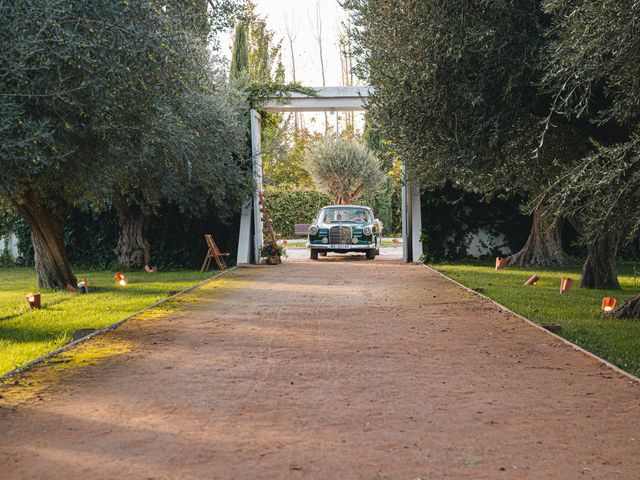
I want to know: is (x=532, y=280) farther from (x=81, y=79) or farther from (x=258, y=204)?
(x=81, y=79)

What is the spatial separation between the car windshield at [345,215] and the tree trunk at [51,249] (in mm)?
9890

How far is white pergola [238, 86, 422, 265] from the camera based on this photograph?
67.9 feet

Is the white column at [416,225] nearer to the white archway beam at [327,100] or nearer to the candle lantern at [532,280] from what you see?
the white archway beam at [327,100]

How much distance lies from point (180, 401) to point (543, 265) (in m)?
15.1

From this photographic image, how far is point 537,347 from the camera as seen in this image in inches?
303

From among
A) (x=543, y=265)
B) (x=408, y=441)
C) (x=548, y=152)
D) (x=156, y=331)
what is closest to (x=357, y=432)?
(x=408, y=441)

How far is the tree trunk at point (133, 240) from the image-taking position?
2009cm

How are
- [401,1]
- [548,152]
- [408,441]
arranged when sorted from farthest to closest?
[548,152] < [401,1] < [408,441]

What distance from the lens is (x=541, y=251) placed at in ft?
63.4

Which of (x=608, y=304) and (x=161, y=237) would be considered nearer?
(x=608, y=304)

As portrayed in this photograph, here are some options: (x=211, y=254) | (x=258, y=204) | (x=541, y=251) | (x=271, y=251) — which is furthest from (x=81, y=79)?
(x=541, y=251)

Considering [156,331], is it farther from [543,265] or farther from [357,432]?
[543,265]

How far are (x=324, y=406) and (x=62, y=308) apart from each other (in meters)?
7.37

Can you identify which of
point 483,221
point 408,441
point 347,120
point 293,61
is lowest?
point 408,441
